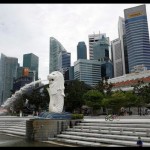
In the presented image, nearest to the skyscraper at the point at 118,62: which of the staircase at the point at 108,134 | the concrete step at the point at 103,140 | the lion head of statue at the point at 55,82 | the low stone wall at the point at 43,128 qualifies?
the lion head of statue at the point at 55,82

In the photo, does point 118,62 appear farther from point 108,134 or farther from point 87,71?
point 108,134

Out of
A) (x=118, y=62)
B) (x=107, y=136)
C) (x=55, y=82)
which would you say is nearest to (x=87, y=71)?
(x=118, y=62)

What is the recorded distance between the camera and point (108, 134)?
1856 cm

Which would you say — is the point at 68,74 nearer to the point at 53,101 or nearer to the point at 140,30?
the point at 140,30

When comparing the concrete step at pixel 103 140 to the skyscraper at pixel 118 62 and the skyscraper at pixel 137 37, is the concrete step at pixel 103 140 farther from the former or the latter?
the skyscraper at pixel 118 62

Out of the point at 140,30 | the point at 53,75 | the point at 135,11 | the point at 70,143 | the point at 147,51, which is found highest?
the point at 135,11

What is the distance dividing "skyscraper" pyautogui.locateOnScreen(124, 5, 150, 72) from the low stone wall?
129m

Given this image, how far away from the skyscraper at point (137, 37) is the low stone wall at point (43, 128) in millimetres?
128846

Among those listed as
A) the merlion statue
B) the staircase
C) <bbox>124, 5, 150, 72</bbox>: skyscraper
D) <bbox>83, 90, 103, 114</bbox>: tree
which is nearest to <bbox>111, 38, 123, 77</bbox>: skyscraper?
<bbox>124, 5, 150, 72</bbox>: skyscraper

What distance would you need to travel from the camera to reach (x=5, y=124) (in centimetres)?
3741

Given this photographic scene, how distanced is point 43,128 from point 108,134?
6131 mm

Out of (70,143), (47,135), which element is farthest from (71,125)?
(70,143)

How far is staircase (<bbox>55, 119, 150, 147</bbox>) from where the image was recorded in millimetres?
16109

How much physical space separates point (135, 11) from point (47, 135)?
156499 millimetres
